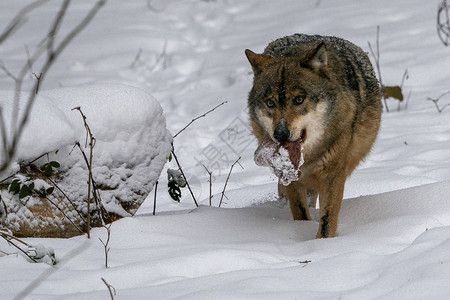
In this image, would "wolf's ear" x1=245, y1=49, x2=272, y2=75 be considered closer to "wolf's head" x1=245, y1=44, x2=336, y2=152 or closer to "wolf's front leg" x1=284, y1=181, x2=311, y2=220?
"wolf's head" x1=245, y1=44, x2=336, y2=152

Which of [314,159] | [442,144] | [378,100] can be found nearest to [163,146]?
[314,159]

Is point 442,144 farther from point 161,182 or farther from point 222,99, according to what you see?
point 222,99

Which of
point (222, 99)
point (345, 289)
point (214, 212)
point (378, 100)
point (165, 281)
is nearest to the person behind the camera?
point (345, 289)

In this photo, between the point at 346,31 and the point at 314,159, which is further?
the point at 346,31

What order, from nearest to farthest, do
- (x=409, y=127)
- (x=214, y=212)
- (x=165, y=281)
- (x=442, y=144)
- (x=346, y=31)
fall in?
(x=165, y=281) < (x=214, y=212) < (x=442, y=144) < (x=409, y=127) < (x=346, y=31)

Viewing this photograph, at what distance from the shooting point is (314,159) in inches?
171

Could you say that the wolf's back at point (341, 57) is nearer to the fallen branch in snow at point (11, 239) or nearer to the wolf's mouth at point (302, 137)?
the wolf's mouth at point (302, 137)

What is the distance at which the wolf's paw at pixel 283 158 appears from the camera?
401 centimetres

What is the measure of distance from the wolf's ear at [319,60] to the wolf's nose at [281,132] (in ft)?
1.70

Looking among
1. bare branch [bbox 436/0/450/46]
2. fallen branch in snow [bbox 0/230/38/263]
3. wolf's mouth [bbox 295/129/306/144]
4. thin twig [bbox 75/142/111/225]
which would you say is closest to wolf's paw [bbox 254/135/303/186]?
wolf's mouth [bbox 295/129/306/144]

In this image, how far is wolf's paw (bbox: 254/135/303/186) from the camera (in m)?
4.01

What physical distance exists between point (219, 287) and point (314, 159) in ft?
5.88

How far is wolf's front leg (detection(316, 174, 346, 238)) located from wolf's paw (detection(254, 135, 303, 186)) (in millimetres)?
330

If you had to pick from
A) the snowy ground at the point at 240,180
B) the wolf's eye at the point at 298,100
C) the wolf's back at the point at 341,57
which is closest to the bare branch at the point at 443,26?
the snowy ground at the point at 240,180
